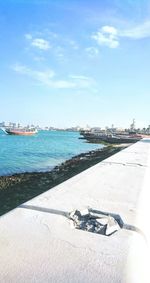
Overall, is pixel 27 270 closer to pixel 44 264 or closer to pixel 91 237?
pixel 44 264

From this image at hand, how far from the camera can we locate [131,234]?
2785 millimetres

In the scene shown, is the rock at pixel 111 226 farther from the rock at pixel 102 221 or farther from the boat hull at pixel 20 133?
the boat hull at pixel 20 133

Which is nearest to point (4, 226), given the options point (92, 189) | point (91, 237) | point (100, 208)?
point (91, 237)

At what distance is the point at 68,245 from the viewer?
2424mm

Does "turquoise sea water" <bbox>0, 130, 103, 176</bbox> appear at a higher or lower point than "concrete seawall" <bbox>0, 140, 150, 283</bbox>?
lower

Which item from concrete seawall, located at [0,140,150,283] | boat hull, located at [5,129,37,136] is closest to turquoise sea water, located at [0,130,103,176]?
concrete seawall, located at [0,140,150,283]

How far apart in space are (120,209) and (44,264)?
5.61ft

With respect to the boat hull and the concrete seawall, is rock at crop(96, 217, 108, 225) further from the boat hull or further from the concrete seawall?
the boat hull

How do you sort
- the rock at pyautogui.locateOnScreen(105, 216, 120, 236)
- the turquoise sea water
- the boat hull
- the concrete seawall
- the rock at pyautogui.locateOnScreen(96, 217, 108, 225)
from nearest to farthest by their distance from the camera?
the concrete seawall
the rock at pyautogui.locateOnScreen(105, 216, 120, 236)
the rock at pyautogui.locateOnScreen(96, 217, 108, 225)
the turquoise sea water
the boat hull

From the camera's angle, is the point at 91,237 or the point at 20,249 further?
the point at 91,237

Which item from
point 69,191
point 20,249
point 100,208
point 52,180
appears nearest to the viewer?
point 20,249

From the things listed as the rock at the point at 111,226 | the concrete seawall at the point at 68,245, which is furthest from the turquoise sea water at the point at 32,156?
the rock at the point at 111,226

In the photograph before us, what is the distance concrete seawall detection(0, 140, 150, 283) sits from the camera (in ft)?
6.50

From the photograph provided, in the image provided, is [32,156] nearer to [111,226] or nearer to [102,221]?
[102,221]
